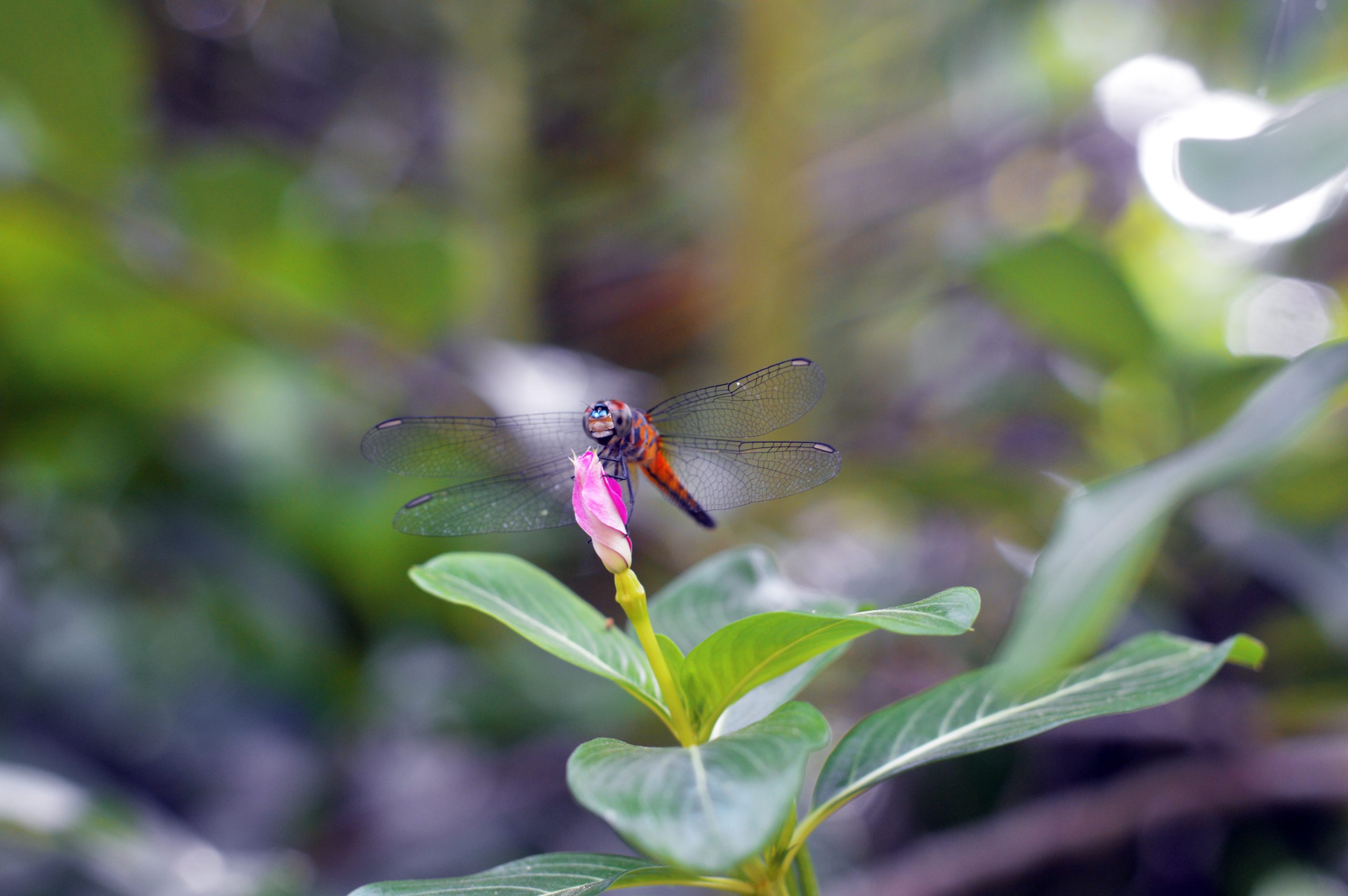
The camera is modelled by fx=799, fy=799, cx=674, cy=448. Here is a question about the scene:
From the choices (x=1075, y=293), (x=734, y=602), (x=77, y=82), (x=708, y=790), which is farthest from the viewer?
(x=77, y=82)

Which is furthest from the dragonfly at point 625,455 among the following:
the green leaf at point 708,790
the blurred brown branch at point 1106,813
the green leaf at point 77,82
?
the green leaf at point 77,82

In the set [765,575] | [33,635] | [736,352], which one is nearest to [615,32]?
[736,352]

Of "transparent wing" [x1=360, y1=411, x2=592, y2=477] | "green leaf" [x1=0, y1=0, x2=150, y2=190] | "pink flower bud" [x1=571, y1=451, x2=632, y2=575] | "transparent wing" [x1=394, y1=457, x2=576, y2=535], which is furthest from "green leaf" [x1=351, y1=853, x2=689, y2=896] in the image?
"green leaf" [x1=0, y1=0, x2=150, y2=190]

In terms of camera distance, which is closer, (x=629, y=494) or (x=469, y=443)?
(x=629, y=494)

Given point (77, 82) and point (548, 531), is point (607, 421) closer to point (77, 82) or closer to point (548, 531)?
point (548, 531)

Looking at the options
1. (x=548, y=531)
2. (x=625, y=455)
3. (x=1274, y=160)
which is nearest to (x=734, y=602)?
(x=625, y=455)

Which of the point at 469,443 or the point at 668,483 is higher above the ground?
the point at 469,443

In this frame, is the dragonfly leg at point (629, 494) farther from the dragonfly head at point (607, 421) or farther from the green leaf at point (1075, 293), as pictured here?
the green leaf at point (1075, 293)

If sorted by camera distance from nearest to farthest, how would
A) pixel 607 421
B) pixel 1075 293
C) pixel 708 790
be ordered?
pixel 708 790, pixel 607 421, pixel 1075 293
